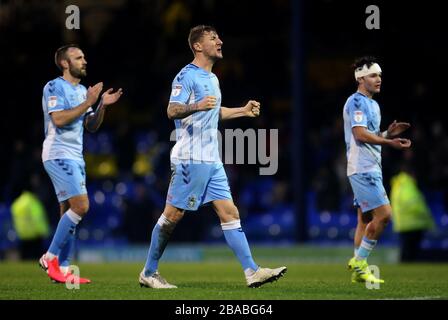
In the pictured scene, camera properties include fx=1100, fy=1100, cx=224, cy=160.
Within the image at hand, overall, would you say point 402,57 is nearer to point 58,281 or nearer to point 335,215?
point 335,215

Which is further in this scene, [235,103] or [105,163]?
[105,163]

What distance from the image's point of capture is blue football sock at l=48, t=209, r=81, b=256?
433 inches

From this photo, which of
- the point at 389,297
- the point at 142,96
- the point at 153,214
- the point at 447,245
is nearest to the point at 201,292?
the point at 389,297

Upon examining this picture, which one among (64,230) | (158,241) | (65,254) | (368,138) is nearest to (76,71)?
(64,230)

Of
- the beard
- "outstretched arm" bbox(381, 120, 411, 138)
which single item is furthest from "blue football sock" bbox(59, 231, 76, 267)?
"outstretched arm" bbox(381, 120, 411, 138)

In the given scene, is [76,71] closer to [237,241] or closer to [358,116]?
[237,241]

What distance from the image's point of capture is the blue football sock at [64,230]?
1100 cm

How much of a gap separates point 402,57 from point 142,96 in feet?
18.7

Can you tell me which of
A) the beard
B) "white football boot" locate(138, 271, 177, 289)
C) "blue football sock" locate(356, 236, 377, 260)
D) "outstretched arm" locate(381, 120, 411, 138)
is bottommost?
"white football boot" locate(138, 271, 177, 289)

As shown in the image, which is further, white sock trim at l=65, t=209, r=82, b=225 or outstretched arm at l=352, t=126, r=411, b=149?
white sock trim at l=65, t=209, r=82, b=225

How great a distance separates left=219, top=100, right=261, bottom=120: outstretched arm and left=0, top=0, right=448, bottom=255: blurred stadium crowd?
416 inches

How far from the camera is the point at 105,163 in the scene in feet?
78.8

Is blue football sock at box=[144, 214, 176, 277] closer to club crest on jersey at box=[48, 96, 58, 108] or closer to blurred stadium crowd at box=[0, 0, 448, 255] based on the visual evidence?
club crest on jersey at box=[48, 96, 58, 108]

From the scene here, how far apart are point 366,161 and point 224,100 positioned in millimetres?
10911
